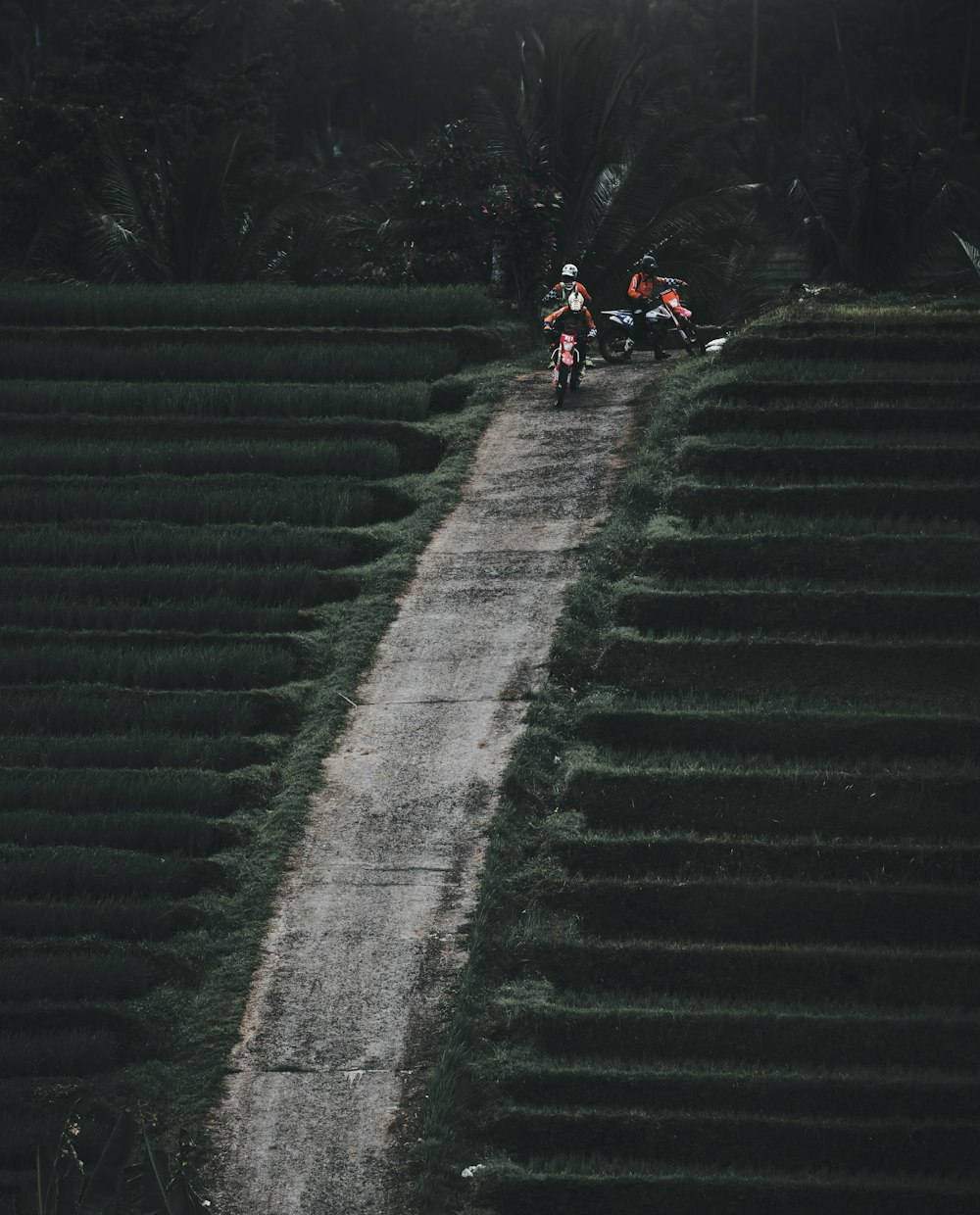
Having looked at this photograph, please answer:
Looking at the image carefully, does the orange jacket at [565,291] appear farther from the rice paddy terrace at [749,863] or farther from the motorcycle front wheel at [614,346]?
the rice paddy terrace at [749,863]

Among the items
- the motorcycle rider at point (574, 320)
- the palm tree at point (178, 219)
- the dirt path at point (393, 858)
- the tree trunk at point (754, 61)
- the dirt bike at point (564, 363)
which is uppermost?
the tree trunk at point (754, 61)

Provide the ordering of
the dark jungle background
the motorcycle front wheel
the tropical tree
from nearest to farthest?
the motorcycle front wheel → the dark jungle background → the tropical tree

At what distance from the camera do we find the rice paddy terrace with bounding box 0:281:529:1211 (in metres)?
7.98

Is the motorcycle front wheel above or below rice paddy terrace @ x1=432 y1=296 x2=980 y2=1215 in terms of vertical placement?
above

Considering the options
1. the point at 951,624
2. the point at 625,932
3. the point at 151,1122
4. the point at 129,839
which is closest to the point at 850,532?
the point at 951,624

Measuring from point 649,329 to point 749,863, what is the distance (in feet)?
29.9

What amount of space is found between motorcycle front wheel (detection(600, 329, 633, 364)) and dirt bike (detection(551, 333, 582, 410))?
1.52 meters

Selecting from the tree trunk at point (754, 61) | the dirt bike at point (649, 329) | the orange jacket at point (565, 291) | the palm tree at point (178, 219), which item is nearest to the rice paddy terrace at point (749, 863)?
the orange jacket at point (565, 291)

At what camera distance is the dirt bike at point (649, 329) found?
1656 centimetres

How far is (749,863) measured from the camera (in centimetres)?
858

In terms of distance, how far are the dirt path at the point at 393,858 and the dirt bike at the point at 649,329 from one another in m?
2.94

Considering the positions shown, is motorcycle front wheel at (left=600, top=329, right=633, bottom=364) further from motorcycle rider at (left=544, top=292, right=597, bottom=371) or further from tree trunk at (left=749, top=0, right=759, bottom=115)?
tree trunk at (left=749, top=0, right=759, bottom=115)

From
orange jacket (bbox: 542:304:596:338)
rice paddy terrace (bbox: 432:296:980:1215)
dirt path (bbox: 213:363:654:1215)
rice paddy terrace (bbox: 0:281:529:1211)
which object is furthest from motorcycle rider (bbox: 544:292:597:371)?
rice paddy terrace (bbox: 432:296:980:1215)

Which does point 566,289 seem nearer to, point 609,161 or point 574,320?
point 574,320
